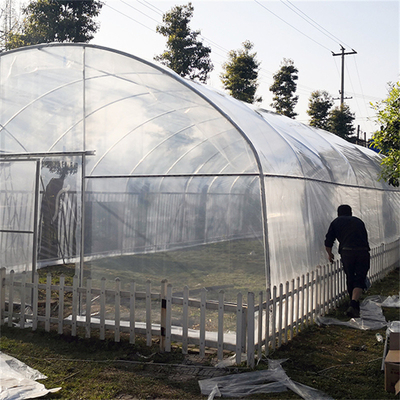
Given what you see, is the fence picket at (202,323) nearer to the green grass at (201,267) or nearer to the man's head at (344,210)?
the green grass at (201,267)

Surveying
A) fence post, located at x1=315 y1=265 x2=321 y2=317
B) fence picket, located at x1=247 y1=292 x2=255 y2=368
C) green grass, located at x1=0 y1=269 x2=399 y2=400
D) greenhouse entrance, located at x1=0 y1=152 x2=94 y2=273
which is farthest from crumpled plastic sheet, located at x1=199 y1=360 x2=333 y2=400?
greenhouse entrance, located at x1=0 y1=152 x2=94 y2=273

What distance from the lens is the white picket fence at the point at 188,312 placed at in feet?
17.3

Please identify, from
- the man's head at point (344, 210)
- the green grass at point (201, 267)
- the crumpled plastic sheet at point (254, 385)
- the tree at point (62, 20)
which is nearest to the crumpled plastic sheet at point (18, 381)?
the crumpled plastic sheet at point (254, 385)

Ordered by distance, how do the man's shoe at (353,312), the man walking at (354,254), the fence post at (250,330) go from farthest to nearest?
the man walking at (354,254) → the man's shoe at (353,312) → the fence post at (250,330)

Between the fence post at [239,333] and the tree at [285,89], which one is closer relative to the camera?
the fence post at [239,333]

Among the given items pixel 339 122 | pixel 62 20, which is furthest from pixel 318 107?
pixel 62 20

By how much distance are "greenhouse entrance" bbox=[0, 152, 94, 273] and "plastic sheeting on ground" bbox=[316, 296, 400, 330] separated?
13.2 feet

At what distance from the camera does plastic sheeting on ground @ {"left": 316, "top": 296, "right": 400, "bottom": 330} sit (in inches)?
275

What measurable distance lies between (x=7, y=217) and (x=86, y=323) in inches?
112

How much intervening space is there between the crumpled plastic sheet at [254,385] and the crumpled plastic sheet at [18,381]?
1.45 metres

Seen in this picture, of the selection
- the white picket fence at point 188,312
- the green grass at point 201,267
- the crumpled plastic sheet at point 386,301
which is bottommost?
the crumpled plastic sheet at point 386,301

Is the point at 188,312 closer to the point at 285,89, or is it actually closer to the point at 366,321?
the point at 366,321

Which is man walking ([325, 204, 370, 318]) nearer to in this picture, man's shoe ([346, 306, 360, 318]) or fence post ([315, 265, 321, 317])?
man's shoe ([346, 306, 360, 318])

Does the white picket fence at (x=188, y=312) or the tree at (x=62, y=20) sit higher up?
the tree at (x=62, y=20)
